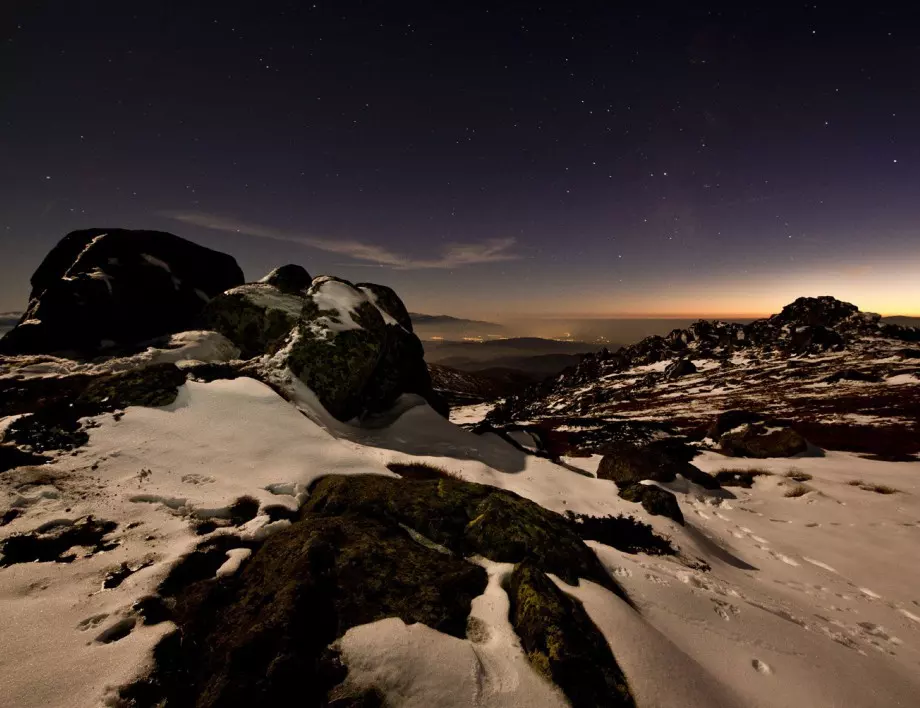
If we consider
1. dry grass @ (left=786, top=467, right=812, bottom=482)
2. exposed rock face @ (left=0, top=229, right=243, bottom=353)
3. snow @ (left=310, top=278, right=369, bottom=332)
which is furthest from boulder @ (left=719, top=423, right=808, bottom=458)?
exposed rock face @ (left=0, top=229, right=243, bottom=353)

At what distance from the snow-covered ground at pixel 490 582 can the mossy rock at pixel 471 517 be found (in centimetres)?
64

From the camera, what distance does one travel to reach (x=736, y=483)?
2239 cm

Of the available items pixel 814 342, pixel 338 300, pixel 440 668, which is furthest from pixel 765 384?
pixel 440 668

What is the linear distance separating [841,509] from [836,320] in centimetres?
18699

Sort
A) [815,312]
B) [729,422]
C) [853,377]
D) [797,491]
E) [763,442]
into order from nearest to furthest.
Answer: [797,491] → [763,442] → [729,422] → [853,377] → [815,312]

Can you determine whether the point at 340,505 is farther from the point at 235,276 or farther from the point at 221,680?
the point at 235,276

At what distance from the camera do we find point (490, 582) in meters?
7.15

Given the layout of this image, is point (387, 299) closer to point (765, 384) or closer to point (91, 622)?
point (91, 622)

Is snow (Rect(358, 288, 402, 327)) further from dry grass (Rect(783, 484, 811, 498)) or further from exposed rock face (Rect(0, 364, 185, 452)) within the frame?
dry grass (Rect(783, 484, 811, 498))

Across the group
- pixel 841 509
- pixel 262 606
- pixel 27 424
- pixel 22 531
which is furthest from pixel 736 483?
pixel 27 424

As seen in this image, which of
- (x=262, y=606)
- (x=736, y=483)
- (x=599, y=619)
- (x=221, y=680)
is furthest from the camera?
(x=736, y=483)

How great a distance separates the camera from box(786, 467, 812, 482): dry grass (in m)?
22.1

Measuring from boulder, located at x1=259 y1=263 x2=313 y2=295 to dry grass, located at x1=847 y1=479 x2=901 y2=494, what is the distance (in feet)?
131

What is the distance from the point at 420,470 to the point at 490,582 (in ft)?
25.3
